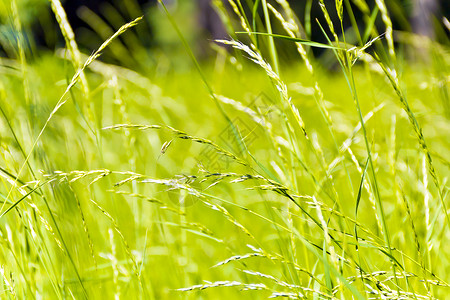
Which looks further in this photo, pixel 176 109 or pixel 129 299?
pixel 176 109

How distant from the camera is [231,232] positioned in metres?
1.54

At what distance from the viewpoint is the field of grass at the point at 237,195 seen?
0.69m

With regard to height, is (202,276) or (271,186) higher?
(271,186)

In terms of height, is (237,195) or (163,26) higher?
(237,195)

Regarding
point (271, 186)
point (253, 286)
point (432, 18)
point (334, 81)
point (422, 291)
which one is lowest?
point (334, 81)

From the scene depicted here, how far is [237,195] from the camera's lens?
1.75m

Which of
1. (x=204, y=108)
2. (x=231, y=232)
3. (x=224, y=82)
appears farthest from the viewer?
(x=224, y=82)

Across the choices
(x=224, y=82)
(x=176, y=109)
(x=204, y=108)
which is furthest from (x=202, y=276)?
(x=224, y=82)

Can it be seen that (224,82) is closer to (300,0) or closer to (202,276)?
(202,276)

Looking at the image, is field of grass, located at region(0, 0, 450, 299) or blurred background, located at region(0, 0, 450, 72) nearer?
field of grass, located at region(0, 0, 450, 299)

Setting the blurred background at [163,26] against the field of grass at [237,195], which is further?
the blurred background at [163,26]

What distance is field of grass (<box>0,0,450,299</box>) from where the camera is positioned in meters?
0.69

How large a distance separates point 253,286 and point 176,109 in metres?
1.92

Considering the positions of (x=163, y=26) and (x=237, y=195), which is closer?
(x=237, y=195)
